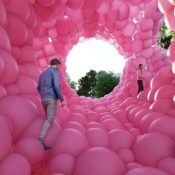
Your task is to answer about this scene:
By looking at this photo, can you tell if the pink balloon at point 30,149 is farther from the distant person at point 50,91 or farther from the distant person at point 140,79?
the distant person at point 140,79

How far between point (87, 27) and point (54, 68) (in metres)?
3.67

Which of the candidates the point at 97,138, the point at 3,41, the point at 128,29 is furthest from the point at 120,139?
the point at 128,29

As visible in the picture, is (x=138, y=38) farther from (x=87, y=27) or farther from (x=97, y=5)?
(x=97, y=5)

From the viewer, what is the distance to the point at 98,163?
7.16ft

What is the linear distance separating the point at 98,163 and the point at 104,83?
9.56 meters

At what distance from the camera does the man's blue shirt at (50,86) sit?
2729mm

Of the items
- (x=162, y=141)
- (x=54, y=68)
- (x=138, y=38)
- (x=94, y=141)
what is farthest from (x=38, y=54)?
(x=162, y=141)

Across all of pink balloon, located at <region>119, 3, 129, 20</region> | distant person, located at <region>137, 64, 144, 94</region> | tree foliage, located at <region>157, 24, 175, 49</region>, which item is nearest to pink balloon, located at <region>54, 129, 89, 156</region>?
distant person, located at <region>137, 64, 144, 94</region>

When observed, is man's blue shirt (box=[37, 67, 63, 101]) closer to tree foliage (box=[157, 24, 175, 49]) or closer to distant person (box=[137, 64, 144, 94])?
distant person (box=[137, 64, 144, 94])

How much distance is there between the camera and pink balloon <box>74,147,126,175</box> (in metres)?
2.15

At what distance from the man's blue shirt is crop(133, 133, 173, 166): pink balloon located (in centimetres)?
81

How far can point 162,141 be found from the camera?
8.22 ft

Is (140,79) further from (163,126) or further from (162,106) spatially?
(163,126)

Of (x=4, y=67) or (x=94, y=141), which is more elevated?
(x=4, y=67)
